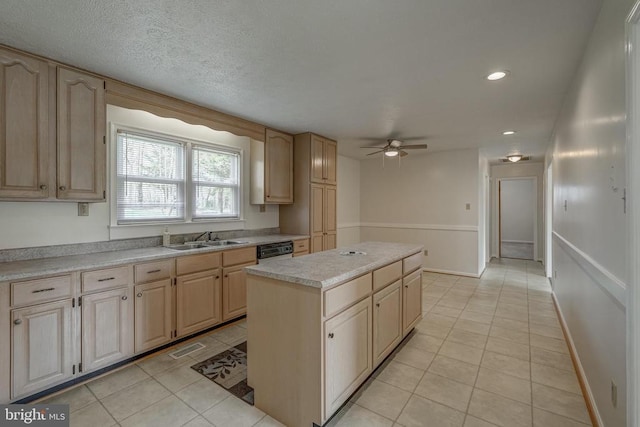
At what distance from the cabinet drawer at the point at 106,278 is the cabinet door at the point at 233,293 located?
97 centimetres

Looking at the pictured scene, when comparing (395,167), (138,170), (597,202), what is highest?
(395,167)

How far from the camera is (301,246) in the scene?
4.37 metres

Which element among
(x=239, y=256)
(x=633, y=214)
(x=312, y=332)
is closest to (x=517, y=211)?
(x=239, y=256)

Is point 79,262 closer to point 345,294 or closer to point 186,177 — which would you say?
point 186,177

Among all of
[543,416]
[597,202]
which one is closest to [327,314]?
[543,416]

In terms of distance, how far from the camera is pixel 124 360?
8.20 ft

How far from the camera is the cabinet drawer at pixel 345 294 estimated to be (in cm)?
174

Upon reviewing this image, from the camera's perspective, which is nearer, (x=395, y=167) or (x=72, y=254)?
(x=72, y=254)

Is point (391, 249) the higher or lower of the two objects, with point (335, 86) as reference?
lower

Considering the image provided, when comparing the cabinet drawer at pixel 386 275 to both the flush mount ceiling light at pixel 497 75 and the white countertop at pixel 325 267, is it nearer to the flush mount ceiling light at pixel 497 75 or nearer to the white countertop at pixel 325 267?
the white countertop at pixel 325 267

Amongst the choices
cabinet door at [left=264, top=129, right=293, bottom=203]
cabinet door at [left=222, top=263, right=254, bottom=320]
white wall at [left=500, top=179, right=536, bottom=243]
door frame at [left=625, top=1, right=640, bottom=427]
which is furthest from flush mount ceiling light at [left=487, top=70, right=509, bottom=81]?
white wall at [left=500, top=179, right=536, bottom=243]

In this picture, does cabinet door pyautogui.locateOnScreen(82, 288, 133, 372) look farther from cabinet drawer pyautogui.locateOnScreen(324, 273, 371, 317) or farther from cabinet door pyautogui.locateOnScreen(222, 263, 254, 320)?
cabinet drawer pyautogui.locateOnScreen(324, 273, 371, 317)

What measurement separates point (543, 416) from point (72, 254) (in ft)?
12.6

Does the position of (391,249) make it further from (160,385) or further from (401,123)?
(160,385)
